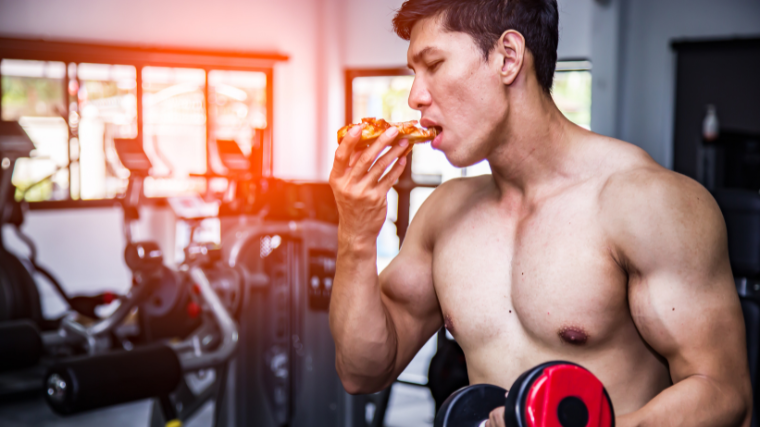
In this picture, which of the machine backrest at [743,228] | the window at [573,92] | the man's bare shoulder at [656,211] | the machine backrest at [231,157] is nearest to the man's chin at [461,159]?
the man's bare shoulder at [656,211]

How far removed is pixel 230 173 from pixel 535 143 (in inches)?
109

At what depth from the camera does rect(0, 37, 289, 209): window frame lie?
5922 millimetres

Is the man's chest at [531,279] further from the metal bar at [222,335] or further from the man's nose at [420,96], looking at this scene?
the metal bar at [222,335]

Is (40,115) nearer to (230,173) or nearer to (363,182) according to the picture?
(230,173)

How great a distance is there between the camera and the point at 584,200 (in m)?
1.06

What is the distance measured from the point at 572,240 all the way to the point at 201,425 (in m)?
2.98

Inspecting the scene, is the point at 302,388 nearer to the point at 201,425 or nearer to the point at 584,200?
the point at 201,425

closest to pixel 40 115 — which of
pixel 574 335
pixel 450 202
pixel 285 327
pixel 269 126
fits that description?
pixel 269 126

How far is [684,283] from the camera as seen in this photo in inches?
36.3

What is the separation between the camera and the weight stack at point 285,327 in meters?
2.71

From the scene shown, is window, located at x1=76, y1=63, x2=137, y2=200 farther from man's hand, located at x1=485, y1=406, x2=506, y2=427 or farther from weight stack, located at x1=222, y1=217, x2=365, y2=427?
man's hand, located at x1=485, y1=406, x2=506, y2=427

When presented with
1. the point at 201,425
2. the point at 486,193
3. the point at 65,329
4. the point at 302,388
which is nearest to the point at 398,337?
the point at 486,193

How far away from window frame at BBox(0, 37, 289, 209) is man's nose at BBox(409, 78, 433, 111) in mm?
4430

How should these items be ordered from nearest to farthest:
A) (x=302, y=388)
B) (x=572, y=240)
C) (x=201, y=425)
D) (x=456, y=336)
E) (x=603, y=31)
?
(x=572, y=240)
(x=456, y=336)
(x=302, y=388)
(x=201, y=425)
(x=603, y=31)
